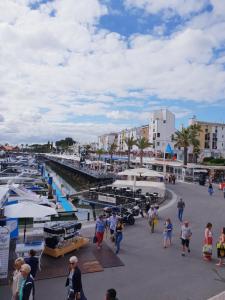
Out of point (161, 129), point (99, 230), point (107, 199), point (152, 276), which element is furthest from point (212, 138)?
point (152, 276)

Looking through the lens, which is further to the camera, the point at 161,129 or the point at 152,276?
the point at 161,129

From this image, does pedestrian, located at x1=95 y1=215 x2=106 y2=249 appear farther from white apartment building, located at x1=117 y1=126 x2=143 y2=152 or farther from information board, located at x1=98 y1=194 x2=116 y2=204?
white apartment building, located at x1=117 y1=126 x2=143 y2=152

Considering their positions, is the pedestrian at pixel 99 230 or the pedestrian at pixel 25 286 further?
the pedestrian at pixel 99 230

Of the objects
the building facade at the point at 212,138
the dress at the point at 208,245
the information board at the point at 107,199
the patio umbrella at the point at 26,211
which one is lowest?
the information board at the point at 107,199

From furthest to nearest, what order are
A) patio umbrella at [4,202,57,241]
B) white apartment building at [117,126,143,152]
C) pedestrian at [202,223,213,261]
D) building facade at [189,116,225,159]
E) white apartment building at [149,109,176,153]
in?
white apartment building at [117,126,143,152] < white apartment building at [149,109,176,153] < building facade at [189,116,225,159] < pedestrian at [202,223,213,261] < patio umbrella at [4,202,57,241]

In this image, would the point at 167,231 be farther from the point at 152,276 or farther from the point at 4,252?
the point at 4,252

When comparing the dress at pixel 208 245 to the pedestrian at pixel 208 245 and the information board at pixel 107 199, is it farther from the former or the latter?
the information board at pixel 107 199

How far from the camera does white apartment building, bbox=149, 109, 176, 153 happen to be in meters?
94.9

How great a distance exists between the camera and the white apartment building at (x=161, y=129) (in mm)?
94875

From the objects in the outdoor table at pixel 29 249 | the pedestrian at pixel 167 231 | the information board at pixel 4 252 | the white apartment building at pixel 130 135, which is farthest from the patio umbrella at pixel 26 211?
the white apartment building at pixel 130 135

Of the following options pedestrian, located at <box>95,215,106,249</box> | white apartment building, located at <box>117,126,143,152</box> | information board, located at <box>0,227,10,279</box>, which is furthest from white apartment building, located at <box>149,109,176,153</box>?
information board, located at <box>0,227,10,279</box>

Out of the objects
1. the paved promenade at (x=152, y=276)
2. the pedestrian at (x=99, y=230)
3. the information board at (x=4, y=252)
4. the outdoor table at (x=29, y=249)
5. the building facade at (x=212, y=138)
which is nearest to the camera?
the paved promenade at (x=152, y=276)

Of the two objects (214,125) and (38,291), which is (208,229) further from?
(214,125)

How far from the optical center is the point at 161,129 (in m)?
95.4
